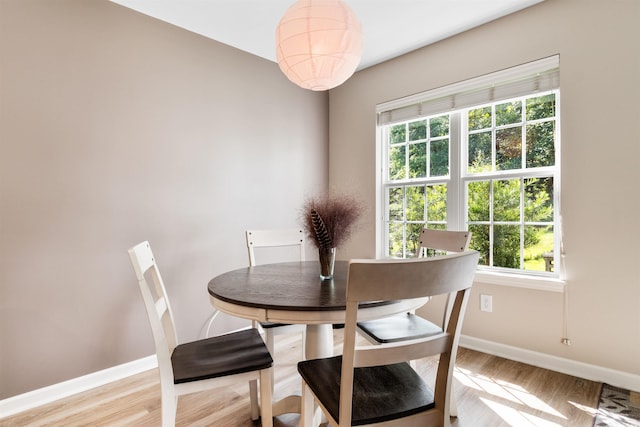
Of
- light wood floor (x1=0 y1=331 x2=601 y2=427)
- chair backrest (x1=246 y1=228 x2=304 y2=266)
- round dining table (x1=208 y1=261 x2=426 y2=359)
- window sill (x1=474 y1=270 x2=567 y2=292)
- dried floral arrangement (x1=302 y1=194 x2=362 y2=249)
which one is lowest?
light wood floor (x1=0 y1=331 x2=601 y2=427)

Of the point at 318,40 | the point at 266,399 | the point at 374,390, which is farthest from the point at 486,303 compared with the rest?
the point at 318,40

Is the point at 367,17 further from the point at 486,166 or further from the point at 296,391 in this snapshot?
the point at 296,391

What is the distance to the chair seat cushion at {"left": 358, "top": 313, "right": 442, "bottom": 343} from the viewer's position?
1.67 meters

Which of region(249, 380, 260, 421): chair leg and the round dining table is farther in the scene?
region(249, 380, 260, 421): chair leg

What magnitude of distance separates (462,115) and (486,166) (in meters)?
0.47

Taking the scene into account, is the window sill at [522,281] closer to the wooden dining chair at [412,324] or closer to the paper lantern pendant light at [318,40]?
Answer: the wooden dining chair at [412,324]

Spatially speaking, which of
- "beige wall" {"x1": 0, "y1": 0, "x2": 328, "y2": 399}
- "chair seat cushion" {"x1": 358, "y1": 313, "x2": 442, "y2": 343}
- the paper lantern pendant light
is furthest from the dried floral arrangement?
"beige wall" {"x1": 0, "y1": 0, "x2": 328, "y2": 399}

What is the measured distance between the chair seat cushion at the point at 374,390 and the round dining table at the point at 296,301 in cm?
19

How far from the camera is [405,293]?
915 millimetres

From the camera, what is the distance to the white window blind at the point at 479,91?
231 centimetres

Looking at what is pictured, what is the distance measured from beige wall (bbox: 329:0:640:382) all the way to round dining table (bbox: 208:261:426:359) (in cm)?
150

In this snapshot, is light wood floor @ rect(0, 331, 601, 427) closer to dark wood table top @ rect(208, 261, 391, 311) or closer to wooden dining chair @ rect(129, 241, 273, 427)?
wooden dining chair @ rect(129, 241, 273, 427)

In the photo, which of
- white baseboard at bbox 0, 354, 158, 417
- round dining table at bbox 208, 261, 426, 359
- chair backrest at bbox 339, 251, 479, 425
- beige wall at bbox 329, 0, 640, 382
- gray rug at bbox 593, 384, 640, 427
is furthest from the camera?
beige wall at bbox 329, 0, 640, 382

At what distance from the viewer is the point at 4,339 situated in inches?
72.6
